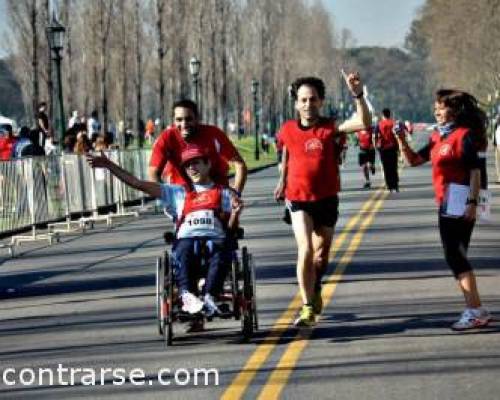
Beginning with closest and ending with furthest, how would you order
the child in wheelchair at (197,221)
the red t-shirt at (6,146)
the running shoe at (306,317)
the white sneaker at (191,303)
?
the white sneaker at (191,303) → the child in wheelchair at (197,221) → the running shoe at (306,317) → the red t-shirt at (6,146)

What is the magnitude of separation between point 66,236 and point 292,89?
13.6 metres

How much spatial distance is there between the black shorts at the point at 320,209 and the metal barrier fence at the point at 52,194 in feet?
34.6

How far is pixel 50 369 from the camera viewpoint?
9906 mm

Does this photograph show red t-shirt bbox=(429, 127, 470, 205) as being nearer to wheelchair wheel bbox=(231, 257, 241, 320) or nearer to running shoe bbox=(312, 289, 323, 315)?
running shoe bbox=(312, 289, 323, 315)

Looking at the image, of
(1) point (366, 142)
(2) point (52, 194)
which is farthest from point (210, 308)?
(1) point (366, 142)

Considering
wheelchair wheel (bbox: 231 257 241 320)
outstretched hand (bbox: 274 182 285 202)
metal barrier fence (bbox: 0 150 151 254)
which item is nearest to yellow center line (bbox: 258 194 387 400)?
wheelchair wheel (bbox: 231 257 241 320)

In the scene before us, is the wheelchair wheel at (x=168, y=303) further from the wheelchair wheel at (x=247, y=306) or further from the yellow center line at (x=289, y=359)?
the yellow center line at (x=289, y=359)

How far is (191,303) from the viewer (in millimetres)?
10562

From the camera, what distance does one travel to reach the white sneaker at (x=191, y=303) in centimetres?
1055

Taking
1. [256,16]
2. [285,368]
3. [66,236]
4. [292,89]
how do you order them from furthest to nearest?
[256,16] < [66,236] < [292,89] < [285,368]

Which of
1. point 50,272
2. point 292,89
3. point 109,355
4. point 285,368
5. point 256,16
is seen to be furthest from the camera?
point 256,16

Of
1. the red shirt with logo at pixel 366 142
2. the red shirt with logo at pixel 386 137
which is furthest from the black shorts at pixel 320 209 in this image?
the red shirt with logo at pixel 366 142

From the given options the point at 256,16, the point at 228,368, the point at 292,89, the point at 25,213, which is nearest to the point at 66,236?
the point at 25,213

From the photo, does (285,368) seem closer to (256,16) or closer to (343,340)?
(343,340)
